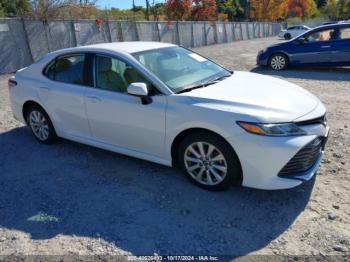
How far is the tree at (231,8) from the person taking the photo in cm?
6894

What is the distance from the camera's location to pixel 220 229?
128 inches

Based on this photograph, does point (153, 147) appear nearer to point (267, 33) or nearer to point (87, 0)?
point (87, 0)

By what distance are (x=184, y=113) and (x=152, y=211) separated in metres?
1.05

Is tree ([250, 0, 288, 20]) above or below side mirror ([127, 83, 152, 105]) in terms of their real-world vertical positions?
above

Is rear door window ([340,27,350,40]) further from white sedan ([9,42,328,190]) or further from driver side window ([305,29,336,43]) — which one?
white sedan ([9,42,328,190])

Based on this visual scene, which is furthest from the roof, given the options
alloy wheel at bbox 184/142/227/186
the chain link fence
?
the chain link fence

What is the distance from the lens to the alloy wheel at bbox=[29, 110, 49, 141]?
212 inches

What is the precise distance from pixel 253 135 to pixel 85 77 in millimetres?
2422

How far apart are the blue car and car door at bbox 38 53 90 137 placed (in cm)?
866

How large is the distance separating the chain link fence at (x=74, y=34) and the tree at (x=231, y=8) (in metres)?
40.9

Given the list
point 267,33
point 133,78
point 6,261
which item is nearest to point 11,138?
point 133,78

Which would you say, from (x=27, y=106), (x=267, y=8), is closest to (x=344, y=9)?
(x=267, y=8)

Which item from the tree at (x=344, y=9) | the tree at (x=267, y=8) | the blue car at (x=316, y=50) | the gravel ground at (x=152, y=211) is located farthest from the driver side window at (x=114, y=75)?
the tree at (x=344, y=9)

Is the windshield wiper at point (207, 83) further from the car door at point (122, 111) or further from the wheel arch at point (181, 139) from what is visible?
the wheel arch at point (181, 139)
